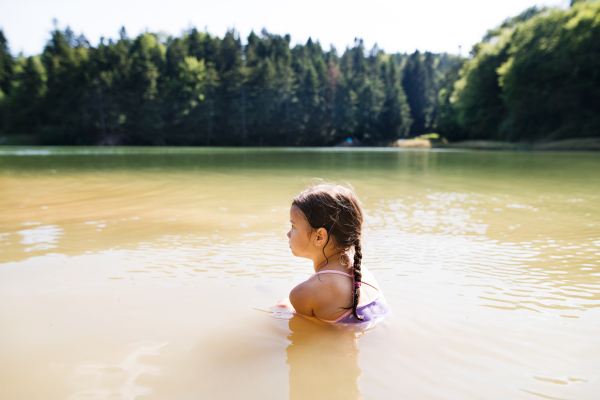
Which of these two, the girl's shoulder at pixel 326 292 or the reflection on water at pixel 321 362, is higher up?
the girl's shoulder at pixel 326 292

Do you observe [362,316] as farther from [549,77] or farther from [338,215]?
[549,77]

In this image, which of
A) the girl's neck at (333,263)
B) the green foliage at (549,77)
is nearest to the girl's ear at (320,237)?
the girl's neck at (333,263)

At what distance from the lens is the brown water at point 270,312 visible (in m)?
2.06

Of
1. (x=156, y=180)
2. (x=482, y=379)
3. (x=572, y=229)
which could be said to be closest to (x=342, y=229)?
(x=482, y=379)

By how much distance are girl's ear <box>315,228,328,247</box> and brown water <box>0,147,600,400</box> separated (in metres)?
0.58

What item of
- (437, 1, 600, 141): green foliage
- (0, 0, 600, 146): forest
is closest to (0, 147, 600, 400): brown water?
(437, 1, 600, 141): green foliage

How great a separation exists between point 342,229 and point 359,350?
75cm

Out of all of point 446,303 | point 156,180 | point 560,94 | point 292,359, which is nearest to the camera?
point 292,359

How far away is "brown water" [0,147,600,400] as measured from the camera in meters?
2.06

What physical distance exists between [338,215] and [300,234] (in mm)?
301

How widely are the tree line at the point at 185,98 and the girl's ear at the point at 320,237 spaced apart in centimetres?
7755

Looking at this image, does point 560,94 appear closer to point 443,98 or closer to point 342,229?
point 443,98

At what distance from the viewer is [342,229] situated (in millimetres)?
2633

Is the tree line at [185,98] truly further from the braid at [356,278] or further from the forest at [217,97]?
the braid at [356,278]
